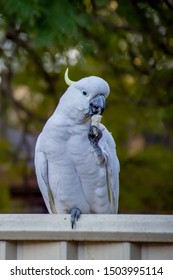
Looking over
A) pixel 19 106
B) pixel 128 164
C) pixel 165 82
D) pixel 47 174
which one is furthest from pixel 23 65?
pixel 47 174

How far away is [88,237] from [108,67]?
3.65 metres

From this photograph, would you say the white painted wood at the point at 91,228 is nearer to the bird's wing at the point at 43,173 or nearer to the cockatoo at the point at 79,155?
the cockatoo at the point at 79,155

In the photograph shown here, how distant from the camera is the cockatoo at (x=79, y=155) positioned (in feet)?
10.3

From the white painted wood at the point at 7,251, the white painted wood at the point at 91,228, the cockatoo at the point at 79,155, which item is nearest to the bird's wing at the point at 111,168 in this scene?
the cockatoo at the point at 79,155

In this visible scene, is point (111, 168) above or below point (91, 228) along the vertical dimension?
above


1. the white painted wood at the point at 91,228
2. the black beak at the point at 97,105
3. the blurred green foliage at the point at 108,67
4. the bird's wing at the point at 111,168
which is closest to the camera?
the white painted wood at the point at 91,228

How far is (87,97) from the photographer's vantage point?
10.3ft

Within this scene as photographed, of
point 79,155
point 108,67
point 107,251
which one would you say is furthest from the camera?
point 108,67

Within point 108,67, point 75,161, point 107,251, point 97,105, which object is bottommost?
point 107,251

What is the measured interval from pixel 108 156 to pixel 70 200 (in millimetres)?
269

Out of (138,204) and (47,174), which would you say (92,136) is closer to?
(47,174)

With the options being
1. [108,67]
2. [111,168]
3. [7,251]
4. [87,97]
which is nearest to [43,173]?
[111,168]

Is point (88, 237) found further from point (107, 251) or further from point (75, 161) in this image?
point (75, 161)

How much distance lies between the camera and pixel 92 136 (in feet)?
10.4
